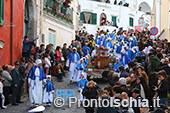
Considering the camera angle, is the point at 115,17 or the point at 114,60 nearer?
the point at 114,60

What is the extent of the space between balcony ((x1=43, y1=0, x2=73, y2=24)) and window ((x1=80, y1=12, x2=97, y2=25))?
654 inches

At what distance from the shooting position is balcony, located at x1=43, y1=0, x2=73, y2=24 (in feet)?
86.3

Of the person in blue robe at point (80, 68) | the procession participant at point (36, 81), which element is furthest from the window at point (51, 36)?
the procession participant at point (36, 81)

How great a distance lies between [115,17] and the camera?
52.2 m

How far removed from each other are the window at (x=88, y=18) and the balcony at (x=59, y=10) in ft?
54.5

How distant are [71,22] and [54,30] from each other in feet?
12.5

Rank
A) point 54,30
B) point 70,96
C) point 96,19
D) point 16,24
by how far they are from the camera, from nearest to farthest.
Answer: point 70,96 → point 16,24 → point 54,30 → point 96,19

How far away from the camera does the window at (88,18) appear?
4866cm

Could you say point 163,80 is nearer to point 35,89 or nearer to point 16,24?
point 35,89

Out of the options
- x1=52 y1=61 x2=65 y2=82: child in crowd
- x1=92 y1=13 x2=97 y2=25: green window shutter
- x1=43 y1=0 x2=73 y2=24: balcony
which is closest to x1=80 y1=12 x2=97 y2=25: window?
x1=92 y1=13 x2=97 y2=25: green window shutter

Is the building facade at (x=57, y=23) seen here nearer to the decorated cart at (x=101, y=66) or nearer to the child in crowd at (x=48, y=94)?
the decorated cart at (x=101, y=66)

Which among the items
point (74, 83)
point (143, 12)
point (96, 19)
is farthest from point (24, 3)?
point (143, 12)

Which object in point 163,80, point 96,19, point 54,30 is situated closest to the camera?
point 163,80

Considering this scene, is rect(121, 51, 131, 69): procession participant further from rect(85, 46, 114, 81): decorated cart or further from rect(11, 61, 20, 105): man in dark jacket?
rect(11, 61, 20, 105): man in dark jacket
